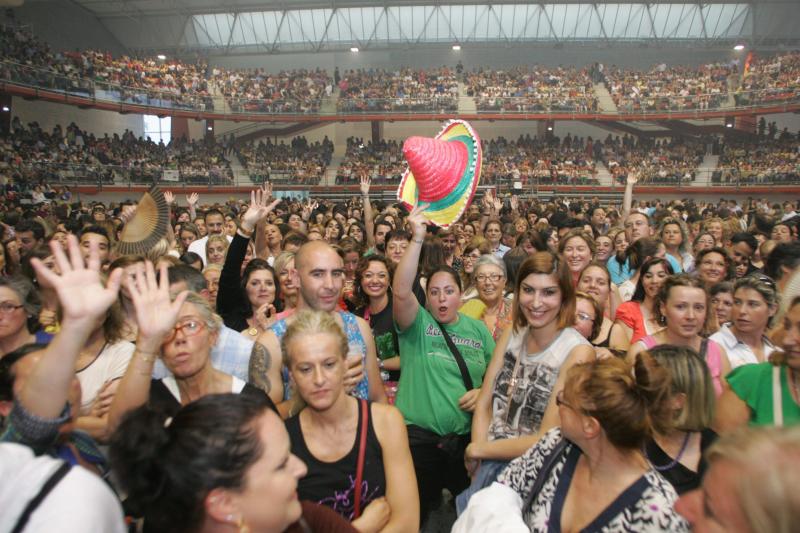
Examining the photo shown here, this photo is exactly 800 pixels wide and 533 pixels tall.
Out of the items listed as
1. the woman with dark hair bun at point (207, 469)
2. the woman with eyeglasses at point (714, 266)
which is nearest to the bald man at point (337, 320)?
the woman with dark hair bun at point (207, 469)

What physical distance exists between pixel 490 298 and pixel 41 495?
3591 millimetres

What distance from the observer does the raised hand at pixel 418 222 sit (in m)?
3.21

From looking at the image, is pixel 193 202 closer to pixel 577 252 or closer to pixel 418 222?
pixel 577 252

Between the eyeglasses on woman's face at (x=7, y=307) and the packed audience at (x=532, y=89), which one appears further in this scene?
the packed audience at (x=532, y=89)

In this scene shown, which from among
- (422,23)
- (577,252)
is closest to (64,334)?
(577,252)

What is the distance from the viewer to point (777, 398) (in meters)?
2.38

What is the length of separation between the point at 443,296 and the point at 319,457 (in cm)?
153

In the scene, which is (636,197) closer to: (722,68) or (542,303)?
(722,68)

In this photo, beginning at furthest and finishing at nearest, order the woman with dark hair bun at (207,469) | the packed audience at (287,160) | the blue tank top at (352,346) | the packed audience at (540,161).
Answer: the packed audience at (287,160) → the packed audience at (540,161) → the blue tank top at (352,346) → the woman with dark hair bun at (207,469)

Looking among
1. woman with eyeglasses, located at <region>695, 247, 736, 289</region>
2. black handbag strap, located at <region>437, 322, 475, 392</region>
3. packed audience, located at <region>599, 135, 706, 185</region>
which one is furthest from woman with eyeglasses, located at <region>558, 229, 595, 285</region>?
packed audience, located at <region>599, 135, 706, 185</region>

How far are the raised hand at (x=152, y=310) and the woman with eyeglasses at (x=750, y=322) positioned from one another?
3304 mm

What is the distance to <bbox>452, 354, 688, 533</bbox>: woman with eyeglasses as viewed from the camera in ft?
5.82

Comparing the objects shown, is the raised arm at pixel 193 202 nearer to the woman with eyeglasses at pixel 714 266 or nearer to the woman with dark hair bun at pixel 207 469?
the woman with eyeglasses at pixel 714 266

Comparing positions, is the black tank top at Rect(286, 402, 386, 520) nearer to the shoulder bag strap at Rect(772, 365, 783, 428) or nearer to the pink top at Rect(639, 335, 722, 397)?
the shoulder bag strap at Rect(772, 365, 783, 428)
